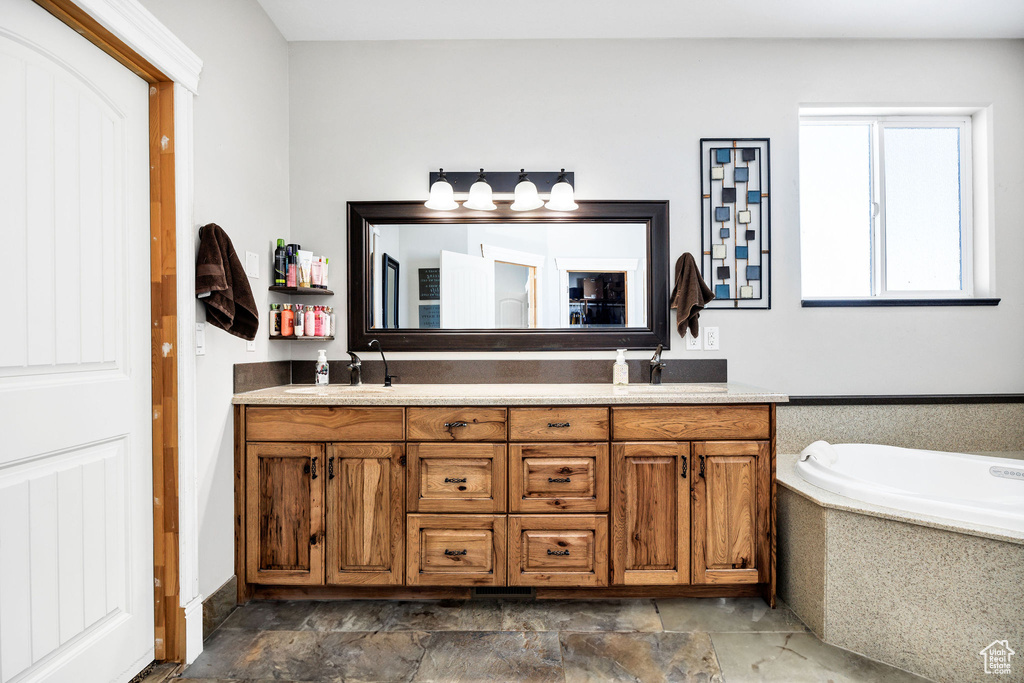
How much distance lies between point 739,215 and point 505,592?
2108 mm

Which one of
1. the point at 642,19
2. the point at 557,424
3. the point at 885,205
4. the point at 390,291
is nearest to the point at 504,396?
the point at 557,424

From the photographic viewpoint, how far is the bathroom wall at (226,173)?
1.87m

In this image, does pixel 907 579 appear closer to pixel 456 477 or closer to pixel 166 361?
pixel 456 477

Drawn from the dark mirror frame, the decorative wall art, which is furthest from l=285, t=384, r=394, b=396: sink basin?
the decorative wall art

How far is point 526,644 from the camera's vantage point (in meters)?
1.82

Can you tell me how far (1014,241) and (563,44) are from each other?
2497 millimetres

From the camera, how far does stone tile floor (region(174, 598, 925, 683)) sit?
5.48ft

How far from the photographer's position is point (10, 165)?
1.28 m

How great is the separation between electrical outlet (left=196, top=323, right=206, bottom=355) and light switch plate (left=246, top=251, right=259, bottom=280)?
1.27 feet

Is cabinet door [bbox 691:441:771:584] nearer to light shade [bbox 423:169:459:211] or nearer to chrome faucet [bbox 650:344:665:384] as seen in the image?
chrome faucet [bbox 650:344:665:384]

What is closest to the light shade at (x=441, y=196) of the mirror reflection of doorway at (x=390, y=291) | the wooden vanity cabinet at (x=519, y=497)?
the mirror reflection of doorway at (x=390, y=291)

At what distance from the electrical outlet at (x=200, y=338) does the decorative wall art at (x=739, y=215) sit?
→ 2.24 m

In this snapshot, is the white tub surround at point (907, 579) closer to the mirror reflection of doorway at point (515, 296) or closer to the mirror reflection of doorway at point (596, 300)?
the mirror reflection of doorway at point (596, 300)

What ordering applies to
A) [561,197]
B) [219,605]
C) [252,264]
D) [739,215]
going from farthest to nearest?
1. [739,215]
2. [561,197]
3. [252,264]
4. [219,605]
